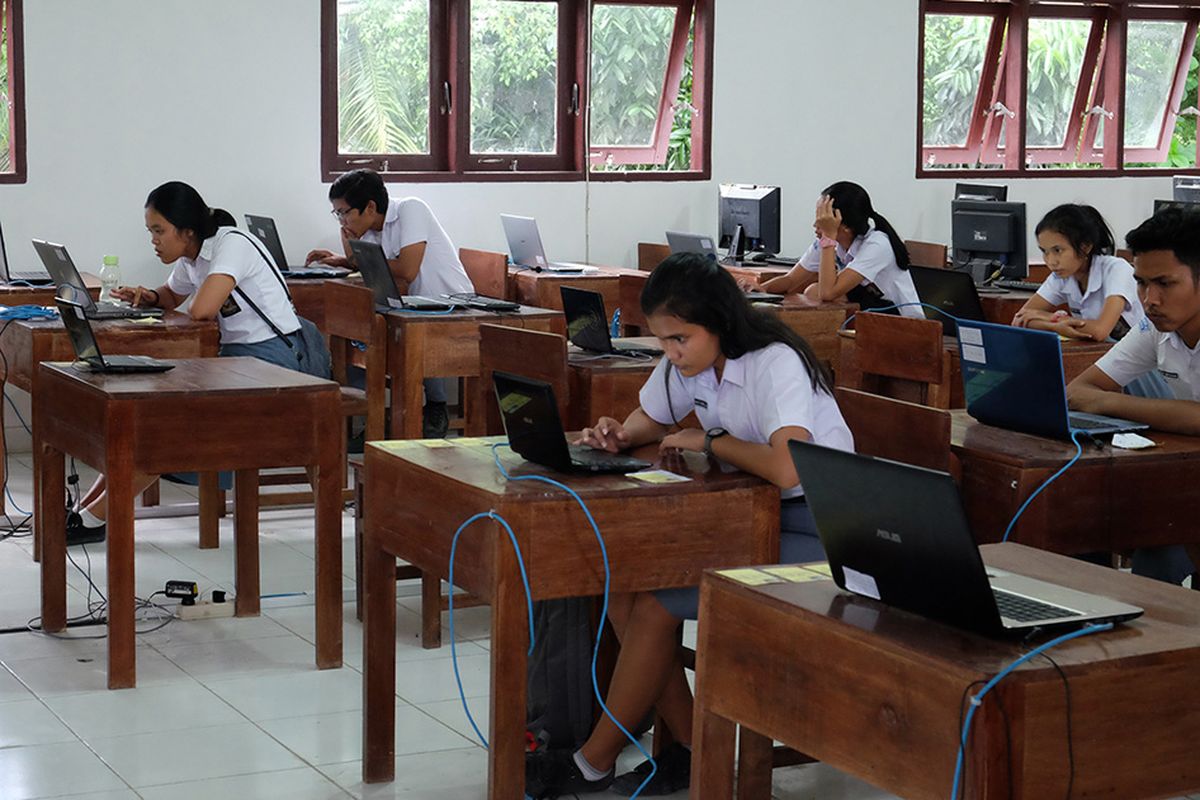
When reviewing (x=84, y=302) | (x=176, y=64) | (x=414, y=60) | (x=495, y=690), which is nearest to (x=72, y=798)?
(x=495, y=690)

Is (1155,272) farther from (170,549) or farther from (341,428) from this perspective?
(170,549)

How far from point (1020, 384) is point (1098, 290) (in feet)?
7.56

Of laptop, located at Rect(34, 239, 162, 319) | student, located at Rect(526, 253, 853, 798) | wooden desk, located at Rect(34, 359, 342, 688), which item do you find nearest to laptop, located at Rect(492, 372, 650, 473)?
student, located at Rect(526, 253, 853, 798)

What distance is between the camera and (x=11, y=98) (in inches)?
277

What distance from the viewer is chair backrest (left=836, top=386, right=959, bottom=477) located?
3066 millimetres

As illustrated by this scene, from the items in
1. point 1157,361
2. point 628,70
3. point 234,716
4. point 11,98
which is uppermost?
point 628,70

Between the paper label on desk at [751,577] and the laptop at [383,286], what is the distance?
361cm

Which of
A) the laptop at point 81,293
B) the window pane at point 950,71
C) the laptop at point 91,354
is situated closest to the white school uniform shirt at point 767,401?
the laptop at point 91,354

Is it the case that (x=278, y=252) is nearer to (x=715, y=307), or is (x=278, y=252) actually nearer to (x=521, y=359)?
(x=521, y=359)

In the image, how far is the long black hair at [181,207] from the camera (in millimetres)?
5051

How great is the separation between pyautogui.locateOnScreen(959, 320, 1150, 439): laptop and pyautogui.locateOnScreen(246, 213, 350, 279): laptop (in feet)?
13.5

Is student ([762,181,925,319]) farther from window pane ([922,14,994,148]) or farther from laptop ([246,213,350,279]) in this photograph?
window pane ([922,14,994,148])

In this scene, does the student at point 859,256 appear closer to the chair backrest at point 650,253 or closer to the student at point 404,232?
the student at point 404,232

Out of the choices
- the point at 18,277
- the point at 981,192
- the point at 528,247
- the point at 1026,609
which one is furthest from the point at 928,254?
the point at 1026,609
